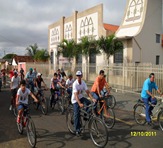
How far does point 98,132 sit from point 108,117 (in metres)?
1.85

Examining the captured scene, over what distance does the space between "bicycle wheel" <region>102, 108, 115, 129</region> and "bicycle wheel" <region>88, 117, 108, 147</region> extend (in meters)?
1.49

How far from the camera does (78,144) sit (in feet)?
17.7

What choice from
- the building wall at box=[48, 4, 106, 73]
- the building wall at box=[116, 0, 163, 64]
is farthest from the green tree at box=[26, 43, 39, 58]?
the building wall at box=[116, 0, 163, 64]

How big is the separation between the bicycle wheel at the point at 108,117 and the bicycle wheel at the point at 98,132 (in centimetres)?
149

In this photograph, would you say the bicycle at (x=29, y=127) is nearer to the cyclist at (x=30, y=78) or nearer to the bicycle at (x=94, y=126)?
the bicycle at (x=94, y=126)

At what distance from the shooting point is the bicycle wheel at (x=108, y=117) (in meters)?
6.80

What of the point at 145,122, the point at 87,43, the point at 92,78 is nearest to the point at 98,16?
the point at 87,43

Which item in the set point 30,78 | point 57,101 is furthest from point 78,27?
point 57,101

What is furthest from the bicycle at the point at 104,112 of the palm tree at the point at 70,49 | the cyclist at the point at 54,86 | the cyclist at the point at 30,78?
the palm tree at the point at 70,49

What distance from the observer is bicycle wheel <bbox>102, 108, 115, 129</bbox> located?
680 centimetres

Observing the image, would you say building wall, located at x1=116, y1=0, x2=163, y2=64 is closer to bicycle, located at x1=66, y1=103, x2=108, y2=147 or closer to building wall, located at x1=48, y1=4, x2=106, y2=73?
building wall, located at x1=48, y1=4, x2=106, y2=73

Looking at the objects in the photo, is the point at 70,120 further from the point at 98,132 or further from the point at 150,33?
the point at 150,33

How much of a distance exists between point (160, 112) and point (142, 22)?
1487 centimetres
